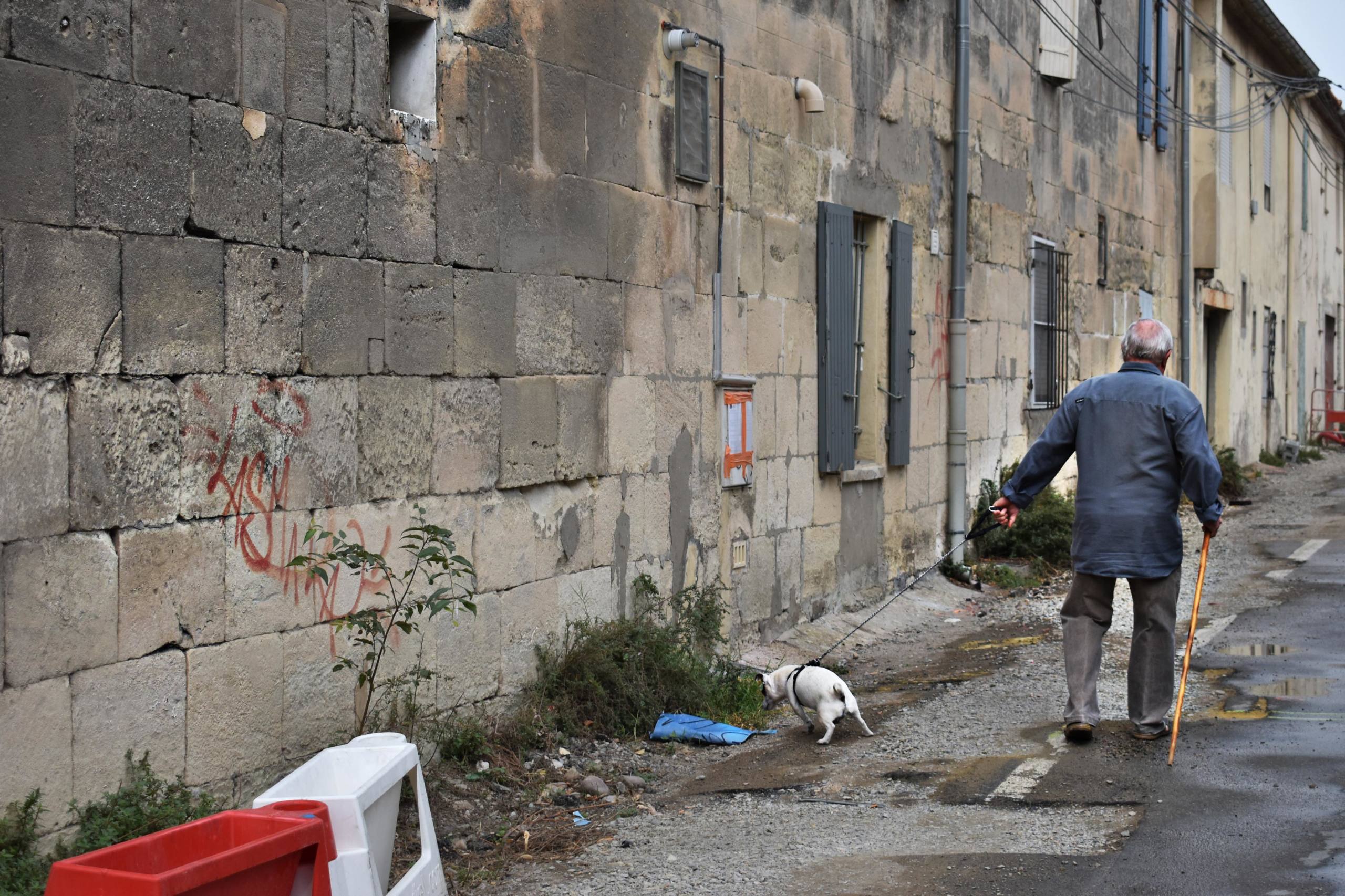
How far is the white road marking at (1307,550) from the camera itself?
12.3 m

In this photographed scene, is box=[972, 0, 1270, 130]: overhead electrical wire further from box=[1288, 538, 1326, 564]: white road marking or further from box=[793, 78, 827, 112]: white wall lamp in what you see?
box=[1288, 538, 1326, 564]: white road marking

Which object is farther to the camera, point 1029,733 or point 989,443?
point 989,443

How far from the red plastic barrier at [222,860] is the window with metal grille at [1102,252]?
44.5ft

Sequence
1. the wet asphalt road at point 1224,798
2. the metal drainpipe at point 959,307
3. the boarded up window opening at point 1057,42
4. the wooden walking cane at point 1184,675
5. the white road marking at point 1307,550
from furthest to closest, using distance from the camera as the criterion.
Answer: the boarded up window opening at point 1057,42, the white road marking at point 1307,550, the metal drainpipe at point 959,307, the wooden walking cane at point 1184,675, the wet asphalt road at point 1224,798

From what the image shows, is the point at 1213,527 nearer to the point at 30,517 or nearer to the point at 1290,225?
the point at 30,517

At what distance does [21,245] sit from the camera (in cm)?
433

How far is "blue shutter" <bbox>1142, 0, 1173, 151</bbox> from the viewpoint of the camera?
1816 cm

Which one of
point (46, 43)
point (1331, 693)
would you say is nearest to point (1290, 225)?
point (1331, 693)

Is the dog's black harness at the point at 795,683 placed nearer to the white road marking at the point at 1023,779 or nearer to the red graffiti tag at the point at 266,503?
the white road marking at the point at 1023,779

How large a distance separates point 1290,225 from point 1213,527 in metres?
23.7

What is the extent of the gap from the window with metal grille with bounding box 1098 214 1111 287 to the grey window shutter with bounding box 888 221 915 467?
5.80 m

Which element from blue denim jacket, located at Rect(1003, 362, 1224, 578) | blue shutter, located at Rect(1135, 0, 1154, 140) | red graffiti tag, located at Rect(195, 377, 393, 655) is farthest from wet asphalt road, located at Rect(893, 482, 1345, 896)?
blue shutter, located at Rect(1135, 0, 1154, 140)

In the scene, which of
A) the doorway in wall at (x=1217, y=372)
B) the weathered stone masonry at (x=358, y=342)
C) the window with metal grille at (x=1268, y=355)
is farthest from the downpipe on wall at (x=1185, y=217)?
the weathered stone masonry at (x=358, y=342)

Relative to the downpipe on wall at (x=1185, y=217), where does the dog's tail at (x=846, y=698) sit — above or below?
below
